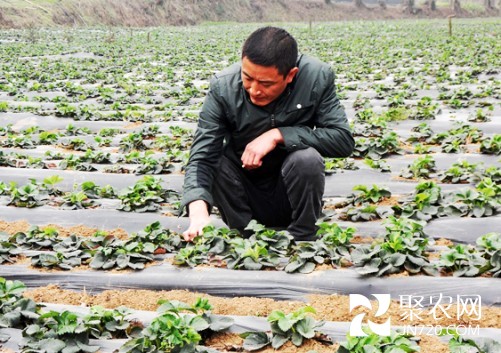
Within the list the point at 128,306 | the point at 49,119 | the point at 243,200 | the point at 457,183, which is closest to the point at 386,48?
the point at 49,119

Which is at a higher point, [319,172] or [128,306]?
[319,172]

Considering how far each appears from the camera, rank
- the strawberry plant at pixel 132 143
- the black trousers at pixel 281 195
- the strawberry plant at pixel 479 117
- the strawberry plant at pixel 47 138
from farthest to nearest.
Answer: the strawberry plant at pixel 479 117, the strawberry plant at pixel 47 138, the strawberry plant at pixel 132 143, the black trousers at pixel 281 195

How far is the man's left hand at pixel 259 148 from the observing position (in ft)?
14.5

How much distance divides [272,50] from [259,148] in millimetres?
656

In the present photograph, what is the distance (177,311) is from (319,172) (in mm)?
1630

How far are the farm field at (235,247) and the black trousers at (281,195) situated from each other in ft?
0.62

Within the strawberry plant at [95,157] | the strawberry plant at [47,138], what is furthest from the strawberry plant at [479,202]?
the strawberry plant at [47,138]

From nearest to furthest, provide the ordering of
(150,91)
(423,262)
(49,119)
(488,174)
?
(423,262) < (488,174) < (49,119) < (150,91)

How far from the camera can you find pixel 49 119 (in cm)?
971

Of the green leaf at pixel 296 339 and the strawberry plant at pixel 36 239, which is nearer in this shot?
the green leaf at pixel 296 339

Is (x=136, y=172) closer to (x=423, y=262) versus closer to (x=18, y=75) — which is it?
(x=423, y=262)

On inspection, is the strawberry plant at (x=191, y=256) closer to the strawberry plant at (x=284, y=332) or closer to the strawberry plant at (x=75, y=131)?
the strawberry plant at (x=284, y=332)

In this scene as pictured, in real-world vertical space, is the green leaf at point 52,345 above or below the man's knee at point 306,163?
below

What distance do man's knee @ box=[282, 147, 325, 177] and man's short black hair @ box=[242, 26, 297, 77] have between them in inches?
22.1
